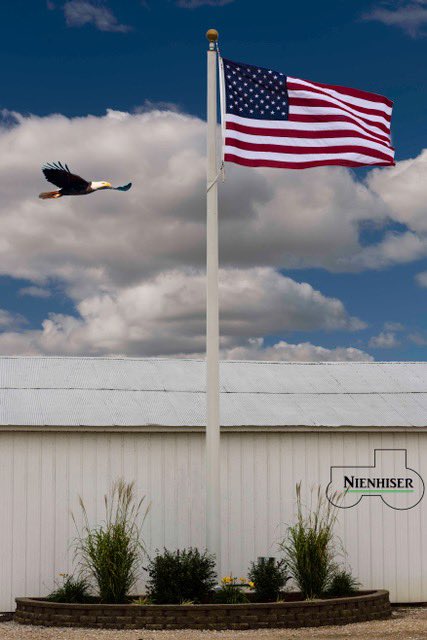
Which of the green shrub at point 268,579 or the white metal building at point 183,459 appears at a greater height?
the white metal building at point 183,459

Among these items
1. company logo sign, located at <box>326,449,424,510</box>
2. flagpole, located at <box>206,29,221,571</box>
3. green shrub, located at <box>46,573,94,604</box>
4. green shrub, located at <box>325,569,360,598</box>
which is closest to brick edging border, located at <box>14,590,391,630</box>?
green shrub, located at <box>46,573,94,604</box>

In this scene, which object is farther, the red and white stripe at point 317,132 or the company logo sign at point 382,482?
the company logo sign at point 382,482

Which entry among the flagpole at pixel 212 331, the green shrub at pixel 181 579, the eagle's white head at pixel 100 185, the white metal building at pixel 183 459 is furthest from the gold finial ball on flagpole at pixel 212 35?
the green shrub at pixel 181 579

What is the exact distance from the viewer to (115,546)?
12.8 metres

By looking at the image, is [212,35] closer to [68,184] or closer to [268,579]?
[68,184]

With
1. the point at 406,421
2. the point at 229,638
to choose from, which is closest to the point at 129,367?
the point at 406,421

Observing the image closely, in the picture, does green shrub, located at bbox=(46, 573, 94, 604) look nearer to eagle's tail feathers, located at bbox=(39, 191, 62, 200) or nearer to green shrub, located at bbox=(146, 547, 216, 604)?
green shrub, located at bbox=(146, 547, 216, 604)

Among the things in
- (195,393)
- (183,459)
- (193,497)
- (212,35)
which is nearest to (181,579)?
(193,497)

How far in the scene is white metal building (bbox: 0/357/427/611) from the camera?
46.0 feet

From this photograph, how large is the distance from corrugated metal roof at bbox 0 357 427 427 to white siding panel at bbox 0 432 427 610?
0.91 ft

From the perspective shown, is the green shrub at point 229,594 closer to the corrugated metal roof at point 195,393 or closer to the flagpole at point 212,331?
the flagpole at point 212,331

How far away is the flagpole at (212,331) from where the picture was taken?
13.1m

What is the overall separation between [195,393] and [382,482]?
331 cm

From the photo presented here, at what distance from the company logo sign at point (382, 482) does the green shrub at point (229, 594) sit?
8.81ft
